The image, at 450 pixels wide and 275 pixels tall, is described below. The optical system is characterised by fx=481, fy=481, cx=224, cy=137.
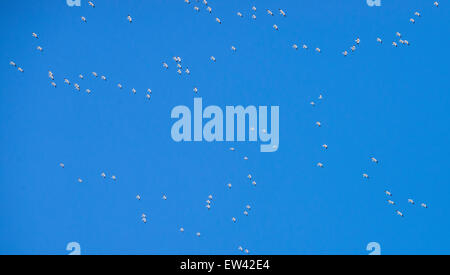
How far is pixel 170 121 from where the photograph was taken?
202 inches
